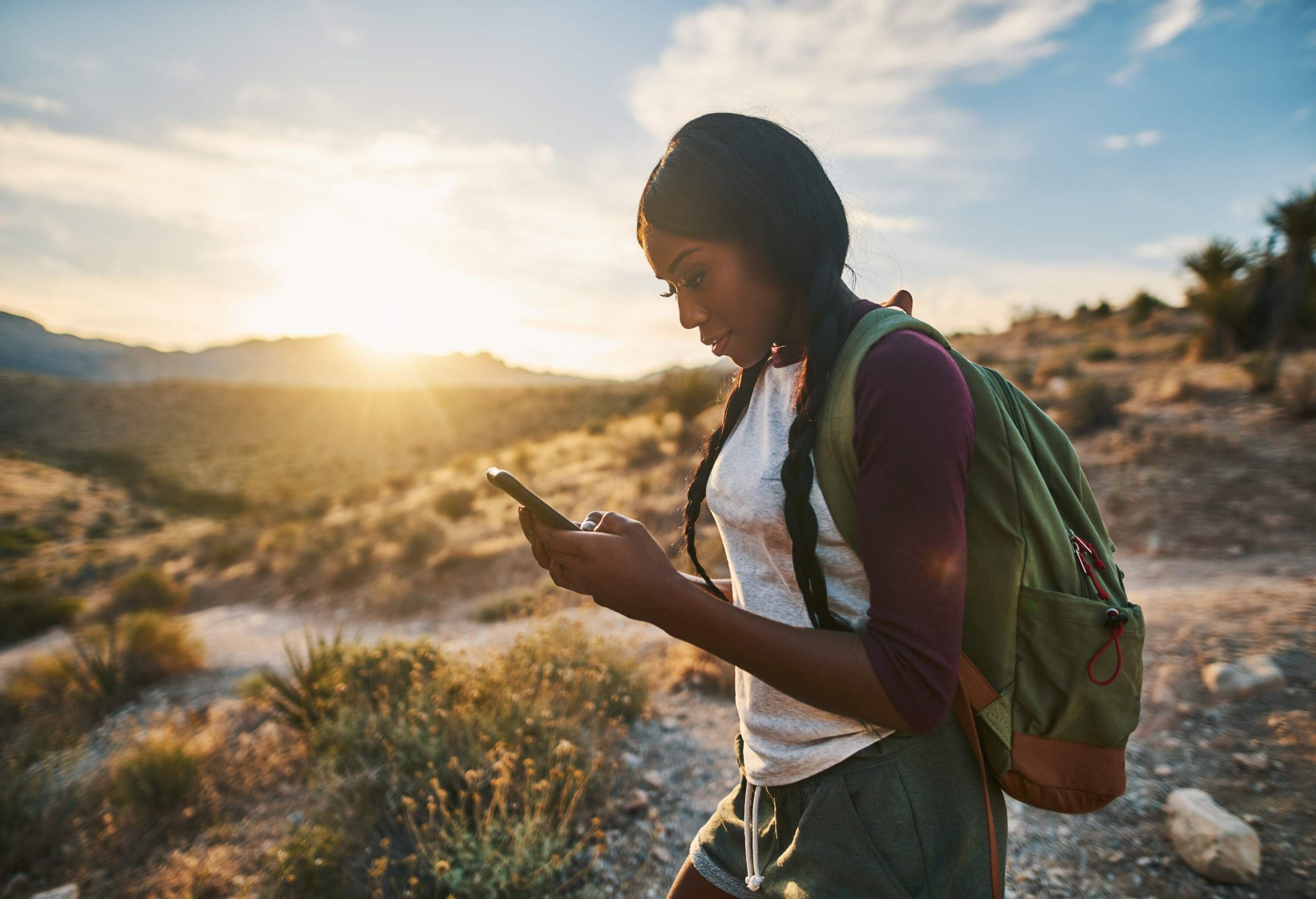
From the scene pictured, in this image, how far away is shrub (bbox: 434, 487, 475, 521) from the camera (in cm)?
1393

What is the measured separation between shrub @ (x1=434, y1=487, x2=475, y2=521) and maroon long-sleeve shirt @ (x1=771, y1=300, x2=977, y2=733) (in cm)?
1359

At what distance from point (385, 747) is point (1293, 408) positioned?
35.9 feet

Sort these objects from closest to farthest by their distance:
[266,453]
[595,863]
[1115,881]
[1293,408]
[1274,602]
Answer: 1. [1115,881]
2. [595,863]
3. [1274,602]
4. [1293,408]
5. [266,453]

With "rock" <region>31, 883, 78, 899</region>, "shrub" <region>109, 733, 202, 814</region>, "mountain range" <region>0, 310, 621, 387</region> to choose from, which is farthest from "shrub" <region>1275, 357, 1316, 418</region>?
"mountain range" <region>0, 310, 621, 387</region>

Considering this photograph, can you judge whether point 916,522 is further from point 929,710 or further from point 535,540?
point 535,540

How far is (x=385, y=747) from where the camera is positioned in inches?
149

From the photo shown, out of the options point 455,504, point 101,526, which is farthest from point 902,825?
point 101,526

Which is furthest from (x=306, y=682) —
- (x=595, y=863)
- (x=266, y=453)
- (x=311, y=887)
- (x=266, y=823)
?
(x=266, y=453)

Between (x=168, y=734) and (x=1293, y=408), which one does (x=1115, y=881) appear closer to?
(x=168, y=734)

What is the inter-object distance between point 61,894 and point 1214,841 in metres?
5.29

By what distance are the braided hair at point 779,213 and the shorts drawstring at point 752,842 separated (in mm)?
520

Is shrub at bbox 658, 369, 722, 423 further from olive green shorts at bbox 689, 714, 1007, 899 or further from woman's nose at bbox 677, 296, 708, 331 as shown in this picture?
olive green shorts at bbox 689, 714, 1007, 899

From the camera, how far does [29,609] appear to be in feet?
37.6

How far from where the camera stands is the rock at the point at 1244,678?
358cm
